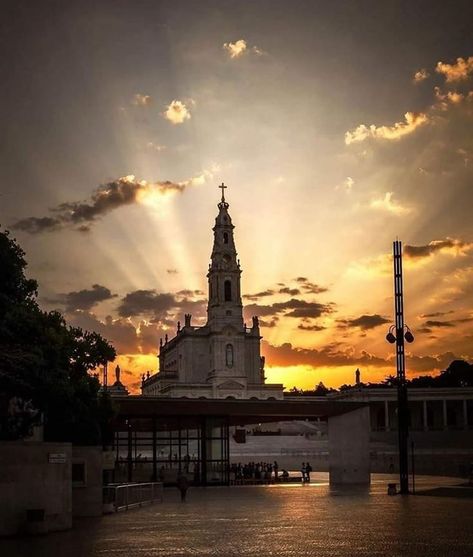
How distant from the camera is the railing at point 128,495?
35162mm

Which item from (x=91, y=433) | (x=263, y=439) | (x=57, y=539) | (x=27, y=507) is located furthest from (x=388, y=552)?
(x=263, y=439)

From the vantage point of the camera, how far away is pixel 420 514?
31.2m

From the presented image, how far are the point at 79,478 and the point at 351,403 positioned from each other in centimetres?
2830

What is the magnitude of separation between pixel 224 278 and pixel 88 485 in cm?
12086

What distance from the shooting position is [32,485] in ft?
85.4

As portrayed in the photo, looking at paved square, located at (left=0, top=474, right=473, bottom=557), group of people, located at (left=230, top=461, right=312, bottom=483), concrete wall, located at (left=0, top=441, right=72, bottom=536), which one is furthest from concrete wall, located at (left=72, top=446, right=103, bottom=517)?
group of people, located at (left=230, top=461, right=312, bottom=483)

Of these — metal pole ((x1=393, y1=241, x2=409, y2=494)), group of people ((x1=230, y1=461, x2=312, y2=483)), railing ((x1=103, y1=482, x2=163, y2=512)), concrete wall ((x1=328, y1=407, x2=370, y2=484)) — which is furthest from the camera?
group of people ((x1=230, y1=461, x2=312, y2=483))

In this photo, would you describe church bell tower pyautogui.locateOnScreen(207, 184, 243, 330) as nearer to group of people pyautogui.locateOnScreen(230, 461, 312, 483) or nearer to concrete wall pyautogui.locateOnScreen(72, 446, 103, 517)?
A: group of people pyautogui.locateOnScreen(230, 461, 312, 483)

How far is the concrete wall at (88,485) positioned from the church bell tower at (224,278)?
119m

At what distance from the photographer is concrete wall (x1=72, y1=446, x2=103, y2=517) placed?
3256cm

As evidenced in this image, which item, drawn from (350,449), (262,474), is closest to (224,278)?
(262,474)

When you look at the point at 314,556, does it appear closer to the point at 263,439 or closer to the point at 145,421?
the point at 145,421

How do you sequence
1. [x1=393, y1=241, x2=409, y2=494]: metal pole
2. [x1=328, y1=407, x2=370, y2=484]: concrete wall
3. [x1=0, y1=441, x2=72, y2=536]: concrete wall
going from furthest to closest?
1. [x1=328, y1=407, x2=370, y2=484]: concrete wall
2. [x1=393, y1=241, x2=409, y2=494]: metal pole
3. [x1=0, y1=441, x2=72, y2=536]: concrete wall

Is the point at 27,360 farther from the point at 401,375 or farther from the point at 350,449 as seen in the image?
the point at 350,449
